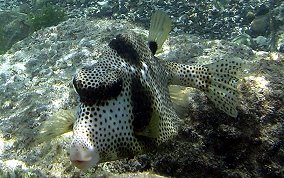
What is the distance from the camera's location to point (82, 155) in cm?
180

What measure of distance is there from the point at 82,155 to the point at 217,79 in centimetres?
168

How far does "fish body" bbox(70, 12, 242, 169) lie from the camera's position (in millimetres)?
1939

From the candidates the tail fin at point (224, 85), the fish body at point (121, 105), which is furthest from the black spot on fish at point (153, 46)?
the tail fin at point (224, 85)

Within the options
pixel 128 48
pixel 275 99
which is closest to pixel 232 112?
pixel 275 99

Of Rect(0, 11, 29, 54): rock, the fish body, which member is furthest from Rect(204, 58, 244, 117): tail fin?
Rect(0, 11, 29, 54): rock

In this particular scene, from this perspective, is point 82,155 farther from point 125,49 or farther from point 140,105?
point 125,49

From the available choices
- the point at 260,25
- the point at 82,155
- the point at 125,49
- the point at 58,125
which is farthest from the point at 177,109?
the point at 260,25

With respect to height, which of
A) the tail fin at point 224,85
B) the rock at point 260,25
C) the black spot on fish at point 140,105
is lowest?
the rock at point 260,25

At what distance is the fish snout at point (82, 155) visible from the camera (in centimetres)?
179

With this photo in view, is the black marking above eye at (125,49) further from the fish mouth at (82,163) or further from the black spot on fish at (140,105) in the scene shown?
the fish mouth at (82,163)

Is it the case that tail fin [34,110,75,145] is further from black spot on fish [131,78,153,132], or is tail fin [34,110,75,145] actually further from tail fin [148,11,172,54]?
tail fin [148,11,172,54]

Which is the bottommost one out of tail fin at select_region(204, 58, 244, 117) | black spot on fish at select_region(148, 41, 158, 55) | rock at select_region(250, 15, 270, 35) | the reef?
rock at select_region(250, 15, 270, 35)

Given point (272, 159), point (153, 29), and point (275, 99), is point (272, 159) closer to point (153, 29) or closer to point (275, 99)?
point (275, 99)

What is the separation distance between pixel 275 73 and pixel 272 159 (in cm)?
108
